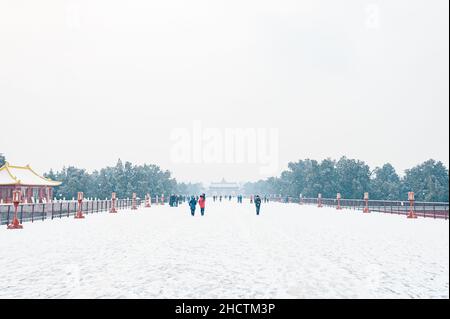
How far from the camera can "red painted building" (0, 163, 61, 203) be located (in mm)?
58531

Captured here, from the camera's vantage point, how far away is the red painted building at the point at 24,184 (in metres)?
58.5

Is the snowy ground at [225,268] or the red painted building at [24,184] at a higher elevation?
the red painted building at [24,184]

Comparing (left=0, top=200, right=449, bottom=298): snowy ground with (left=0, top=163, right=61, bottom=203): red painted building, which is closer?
(left=0, top=200, right=449, bottom=298): snowy ground

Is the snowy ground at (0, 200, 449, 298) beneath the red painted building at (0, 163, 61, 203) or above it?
beneath

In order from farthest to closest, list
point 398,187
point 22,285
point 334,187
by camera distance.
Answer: point 398,187 < point 334,187 < point 22,285

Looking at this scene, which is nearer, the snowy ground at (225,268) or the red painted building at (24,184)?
the snowy ground at (225,268)

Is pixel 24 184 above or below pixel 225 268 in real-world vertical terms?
above

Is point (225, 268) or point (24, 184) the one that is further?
point (24, 184)

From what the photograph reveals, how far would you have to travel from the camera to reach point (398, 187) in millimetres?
103062

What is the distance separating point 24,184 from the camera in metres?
59.7
